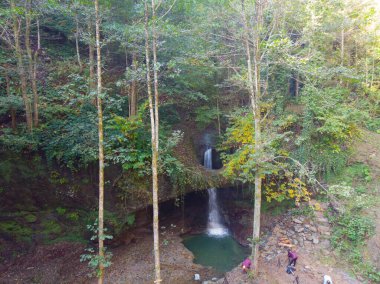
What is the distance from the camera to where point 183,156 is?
14672 millimetres

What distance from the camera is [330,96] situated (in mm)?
13539

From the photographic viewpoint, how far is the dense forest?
31.7ft

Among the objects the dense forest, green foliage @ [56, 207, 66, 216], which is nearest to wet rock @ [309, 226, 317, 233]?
the dense forest

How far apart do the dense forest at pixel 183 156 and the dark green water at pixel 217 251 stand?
0.15 metres

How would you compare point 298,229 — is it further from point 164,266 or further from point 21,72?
point 21,72

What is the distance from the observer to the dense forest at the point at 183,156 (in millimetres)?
9648

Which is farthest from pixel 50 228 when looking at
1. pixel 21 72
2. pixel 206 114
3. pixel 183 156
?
pixel 206 114

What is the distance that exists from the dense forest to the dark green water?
0.15 meters

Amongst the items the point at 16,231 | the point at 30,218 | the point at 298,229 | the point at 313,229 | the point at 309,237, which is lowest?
the point at 309,237

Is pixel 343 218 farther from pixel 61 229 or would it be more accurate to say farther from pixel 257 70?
pixel 61 229

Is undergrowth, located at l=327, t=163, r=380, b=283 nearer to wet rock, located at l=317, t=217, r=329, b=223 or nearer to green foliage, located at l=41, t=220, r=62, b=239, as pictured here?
wet rock, located at l=317, t=217, r=329, b=223

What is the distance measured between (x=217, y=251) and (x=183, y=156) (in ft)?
17.7

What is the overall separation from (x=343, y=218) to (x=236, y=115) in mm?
6890

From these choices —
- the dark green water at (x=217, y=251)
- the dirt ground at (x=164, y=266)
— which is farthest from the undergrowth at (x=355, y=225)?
the dark green water at (x=217, y=251)
